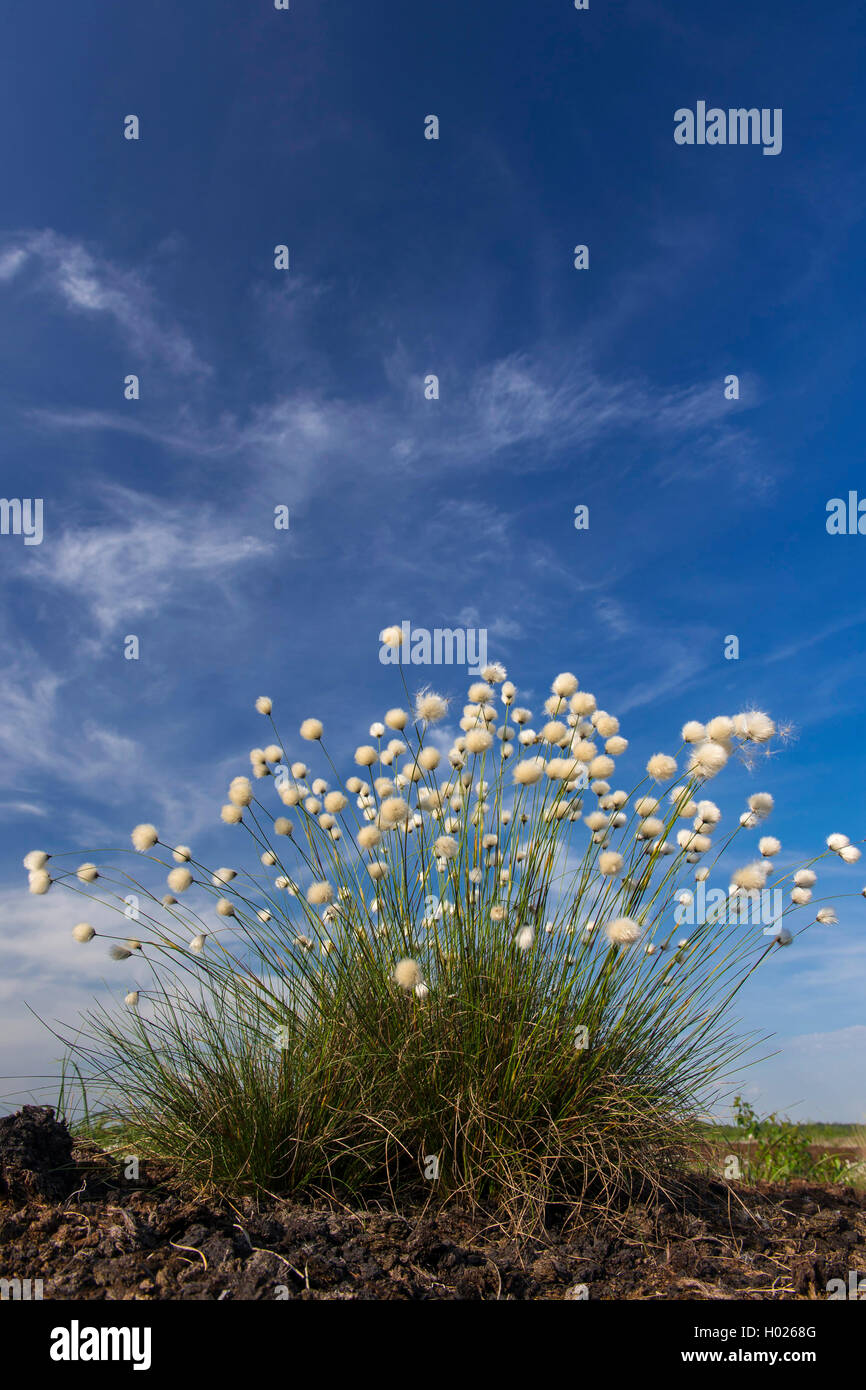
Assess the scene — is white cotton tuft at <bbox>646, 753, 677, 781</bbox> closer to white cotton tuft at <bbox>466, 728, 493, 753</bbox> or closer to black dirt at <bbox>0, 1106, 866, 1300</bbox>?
white cotton tuft at <bbox>466, 728, 493, 753</bbox>

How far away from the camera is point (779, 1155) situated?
731 cm

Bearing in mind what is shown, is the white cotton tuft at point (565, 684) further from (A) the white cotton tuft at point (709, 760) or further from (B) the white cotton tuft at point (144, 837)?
(B) the white cotton tuft at point (144, 837)

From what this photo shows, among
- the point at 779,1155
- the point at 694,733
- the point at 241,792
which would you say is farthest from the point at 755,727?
the point at 779,1155

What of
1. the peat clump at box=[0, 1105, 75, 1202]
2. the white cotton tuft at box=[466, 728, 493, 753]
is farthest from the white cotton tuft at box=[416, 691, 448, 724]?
the peat clump at box=[0, 1105, 75, 1202]

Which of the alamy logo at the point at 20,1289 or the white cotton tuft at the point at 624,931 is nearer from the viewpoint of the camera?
the alamy logo at the point at 20,1289

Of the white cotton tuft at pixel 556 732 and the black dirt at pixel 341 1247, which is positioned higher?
the white cotton tuft at pixel 556 732

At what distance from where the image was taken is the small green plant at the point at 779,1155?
6961 millimetres
